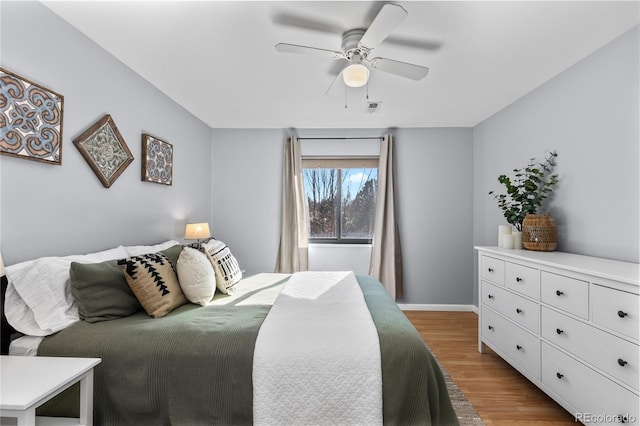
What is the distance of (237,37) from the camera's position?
7.11ft

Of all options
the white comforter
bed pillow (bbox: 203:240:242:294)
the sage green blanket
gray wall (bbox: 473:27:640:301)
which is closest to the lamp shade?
bed pillow (bbox: 203:240:242:294)

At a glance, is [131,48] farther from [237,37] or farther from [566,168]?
[566,168]

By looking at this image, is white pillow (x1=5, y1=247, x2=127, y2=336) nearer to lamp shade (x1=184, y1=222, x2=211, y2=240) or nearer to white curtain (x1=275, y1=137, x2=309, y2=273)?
lamp shade (x1=184, y1=222, x2=211, y2=240)

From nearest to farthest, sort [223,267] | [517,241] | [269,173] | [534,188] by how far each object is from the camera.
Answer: [223,267] → [534,188] → [517,241] → [269,173]

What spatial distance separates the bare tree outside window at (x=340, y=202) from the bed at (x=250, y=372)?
2.87 m

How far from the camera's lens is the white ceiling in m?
1.87

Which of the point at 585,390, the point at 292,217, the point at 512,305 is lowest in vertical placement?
the point at 585,390

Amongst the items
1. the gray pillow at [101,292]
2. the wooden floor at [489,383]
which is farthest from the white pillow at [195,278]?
the wooden floor at [489,383]

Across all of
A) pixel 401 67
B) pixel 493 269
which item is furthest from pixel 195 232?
pixel 493 269

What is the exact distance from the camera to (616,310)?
162cm

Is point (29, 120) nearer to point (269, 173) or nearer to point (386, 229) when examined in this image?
point (269, 173)

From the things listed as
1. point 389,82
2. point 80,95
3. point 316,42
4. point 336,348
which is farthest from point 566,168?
point 80,95

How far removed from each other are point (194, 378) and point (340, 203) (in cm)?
335

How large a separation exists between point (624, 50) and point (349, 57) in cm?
181
